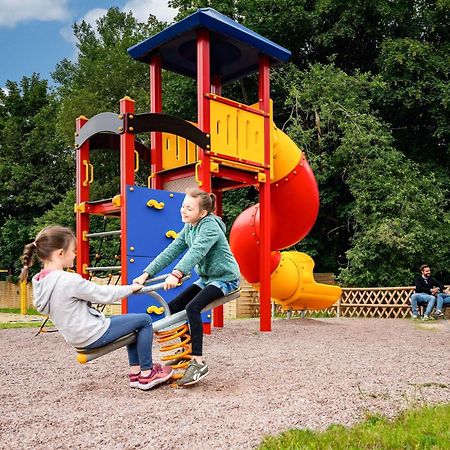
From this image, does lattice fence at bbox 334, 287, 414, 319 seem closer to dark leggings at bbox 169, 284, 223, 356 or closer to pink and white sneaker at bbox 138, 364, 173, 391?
dark leggings at bbox 169, 284, 223, 356

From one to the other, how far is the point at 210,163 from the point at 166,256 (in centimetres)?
390

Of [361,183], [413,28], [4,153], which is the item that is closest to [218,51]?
[361,183]

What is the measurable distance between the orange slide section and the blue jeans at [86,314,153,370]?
20.8ft

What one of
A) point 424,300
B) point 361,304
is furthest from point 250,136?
point 361,304

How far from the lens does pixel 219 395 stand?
14.5 ft

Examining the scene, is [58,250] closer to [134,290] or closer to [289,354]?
[134,290]

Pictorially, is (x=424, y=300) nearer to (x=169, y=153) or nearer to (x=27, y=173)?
(x=169, y=153)

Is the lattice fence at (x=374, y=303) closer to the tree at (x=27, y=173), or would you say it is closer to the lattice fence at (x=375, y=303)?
the lattice fence at (x=375, y=303)

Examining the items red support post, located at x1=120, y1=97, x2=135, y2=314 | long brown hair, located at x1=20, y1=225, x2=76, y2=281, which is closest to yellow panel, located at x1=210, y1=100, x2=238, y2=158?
red support post, located at x1=120, y1=97, x2=135, y2=314

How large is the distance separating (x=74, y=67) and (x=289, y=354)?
37607mm

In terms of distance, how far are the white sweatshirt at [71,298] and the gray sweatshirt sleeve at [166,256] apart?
1.96 ft

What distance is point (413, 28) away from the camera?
23266 millimetres

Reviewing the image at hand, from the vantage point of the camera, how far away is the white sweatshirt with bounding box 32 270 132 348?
412 cm

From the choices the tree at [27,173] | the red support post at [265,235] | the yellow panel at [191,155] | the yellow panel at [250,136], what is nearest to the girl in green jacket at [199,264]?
the yellow panel at [250,136]
